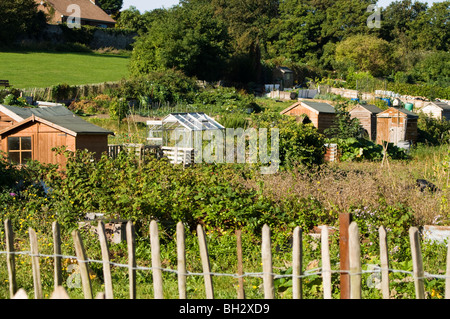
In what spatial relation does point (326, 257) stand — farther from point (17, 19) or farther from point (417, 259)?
point (17, 19)

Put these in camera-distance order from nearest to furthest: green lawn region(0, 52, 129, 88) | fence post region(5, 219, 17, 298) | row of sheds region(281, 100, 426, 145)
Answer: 1. fence post region(5, 219, 17, 298)
2. row of sheds region(281, 100, 426, 145)
3. green lawn region(0, 52, 129, 88)

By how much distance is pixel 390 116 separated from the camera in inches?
980

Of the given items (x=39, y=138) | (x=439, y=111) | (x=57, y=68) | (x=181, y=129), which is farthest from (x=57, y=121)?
(x=57, y=68)

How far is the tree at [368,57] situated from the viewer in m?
53.2

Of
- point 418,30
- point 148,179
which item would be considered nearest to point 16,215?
point 148,179

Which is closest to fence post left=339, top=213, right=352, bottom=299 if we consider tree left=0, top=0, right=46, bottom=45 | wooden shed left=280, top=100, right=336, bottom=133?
wooden shed left=280, top=100, right=336, bottom=133

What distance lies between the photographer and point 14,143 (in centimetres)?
1446

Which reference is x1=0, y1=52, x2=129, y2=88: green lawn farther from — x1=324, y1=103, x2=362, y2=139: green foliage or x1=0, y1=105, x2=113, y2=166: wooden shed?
x1=324, y1=103, x2=362, y2=139: green foliage

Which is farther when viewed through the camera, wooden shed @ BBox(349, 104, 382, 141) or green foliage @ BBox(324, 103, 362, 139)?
wooden shed @ BBox(349, 104, 382, 141)

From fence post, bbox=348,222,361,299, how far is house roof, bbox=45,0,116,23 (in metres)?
57.1

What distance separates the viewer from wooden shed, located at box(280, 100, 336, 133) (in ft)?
72.7

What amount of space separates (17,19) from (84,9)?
16.9 m
